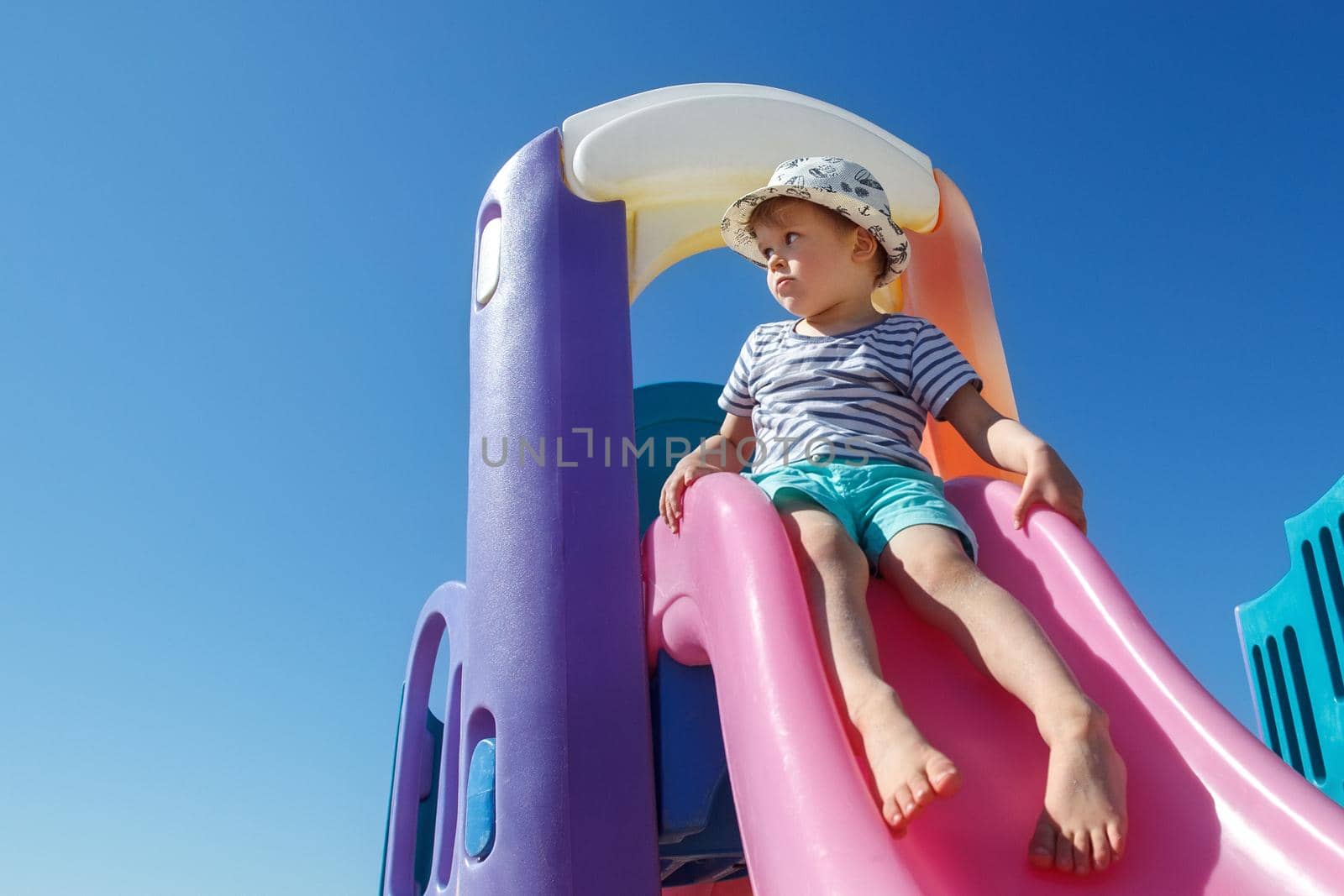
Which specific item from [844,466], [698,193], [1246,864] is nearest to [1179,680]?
[1246,864]

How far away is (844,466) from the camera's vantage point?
1999mm

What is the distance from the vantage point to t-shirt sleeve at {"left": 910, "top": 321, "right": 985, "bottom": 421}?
2.17 metres

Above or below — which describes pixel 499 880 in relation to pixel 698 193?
below

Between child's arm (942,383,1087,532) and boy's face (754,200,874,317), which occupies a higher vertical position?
boy's face (754,200,874,317)

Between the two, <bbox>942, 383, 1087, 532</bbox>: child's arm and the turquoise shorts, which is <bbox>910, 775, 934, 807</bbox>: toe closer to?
the turquoise shorts

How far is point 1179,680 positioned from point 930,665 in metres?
0.38

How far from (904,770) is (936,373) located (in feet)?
3.71

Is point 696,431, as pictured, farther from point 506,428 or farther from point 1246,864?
point 1246,864

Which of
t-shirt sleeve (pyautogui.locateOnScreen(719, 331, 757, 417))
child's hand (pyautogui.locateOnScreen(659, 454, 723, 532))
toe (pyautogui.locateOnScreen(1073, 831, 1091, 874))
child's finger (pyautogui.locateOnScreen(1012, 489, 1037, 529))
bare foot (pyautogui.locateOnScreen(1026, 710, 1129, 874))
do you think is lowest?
toe (pyautogui.locateOnScreen(1073, 831, 1091, 874))

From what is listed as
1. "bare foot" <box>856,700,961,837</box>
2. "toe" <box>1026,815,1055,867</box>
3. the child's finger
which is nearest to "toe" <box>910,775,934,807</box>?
"bare foot" <box>856,700,961,837</box>

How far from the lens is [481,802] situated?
87.7 inches

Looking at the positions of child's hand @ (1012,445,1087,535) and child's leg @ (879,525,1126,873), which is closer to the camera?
child's leg @ (879,525,1126,873)

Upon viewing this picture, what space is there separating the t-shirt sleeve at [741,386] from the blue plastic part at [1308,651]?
202 centimetres

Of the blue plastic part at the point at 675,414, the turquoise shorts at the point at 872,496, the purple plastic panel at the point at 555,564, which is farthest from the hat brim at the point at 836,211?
the blue plastic part at the point at 675,414
